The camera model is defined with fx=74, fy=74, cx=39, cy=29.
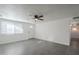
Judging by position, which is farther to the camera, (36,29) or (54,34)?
(54,34)

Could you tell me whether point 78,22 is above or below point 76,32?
above

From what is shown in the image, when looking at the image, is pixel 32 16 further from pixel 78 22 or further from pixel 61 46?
pixel 61 46

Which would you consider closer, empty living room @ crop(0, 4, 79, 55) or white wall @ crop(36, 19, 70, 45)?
empty living room @ crop(0, 4, 79, 55)

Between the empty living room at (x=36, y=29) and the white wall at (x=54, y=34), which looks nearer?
the empty living room at (x=36, y=29)

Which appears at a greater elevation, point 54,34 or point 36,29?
point 36,29
